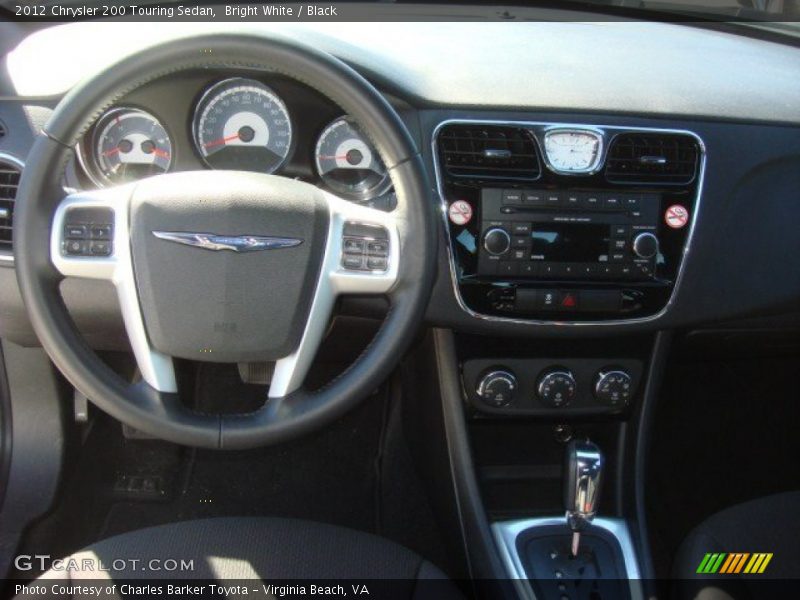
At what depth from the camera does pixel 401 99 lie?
161 centimetres

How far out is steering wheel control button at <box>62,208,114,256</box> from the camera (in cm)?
135

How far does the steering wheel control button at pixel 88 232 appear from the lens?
4.44 feet

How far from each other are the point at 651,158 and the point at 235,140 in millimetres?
768

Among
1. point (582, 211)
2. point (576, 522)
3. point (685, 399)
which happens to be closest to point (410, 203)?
point (582, 211)

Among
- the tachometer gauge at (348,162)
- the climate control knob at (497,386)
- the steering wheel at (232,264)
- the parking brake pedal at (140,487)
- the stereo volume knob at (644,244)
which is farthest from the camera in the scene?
the parking brake pedal at (140,487)

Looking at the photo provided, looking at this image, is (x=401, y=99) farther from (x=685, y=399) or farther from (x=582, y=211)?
(x=685, y=399)

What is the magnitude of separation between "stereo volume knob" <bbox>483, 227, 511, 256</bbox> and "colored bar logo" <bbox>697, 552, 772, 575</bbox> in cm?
69

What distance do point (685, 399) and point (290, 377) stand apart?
137 cm

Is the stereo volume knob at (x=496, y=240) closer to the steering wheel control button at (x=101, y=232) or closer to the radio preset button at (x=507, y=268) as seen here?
the radio preset button at (x=507, y=268)

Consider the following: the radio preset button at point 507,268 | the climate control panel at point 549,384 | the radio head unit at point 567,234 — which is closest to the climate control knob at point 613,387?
the climate control panel at point 549,384

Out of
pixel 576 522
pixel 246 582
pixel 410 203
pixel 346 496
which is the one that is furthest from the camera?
pixel 346 496

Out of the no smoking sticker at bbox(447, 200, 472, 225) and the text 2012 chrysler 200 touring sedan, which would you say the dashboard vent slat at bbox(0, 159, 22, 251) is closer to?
the text 2012 chrysler 200 touring sedan

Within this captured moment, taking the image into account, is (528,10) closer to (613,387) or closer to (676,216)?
(676,216)
